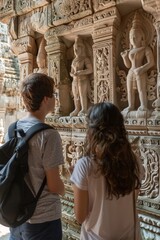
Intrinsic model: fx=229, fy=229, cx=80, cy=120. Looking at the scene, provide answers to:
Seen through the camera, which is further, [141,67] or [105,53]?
[105,53]

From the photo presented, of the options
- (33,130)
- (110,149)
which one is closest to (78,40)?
(33,130)

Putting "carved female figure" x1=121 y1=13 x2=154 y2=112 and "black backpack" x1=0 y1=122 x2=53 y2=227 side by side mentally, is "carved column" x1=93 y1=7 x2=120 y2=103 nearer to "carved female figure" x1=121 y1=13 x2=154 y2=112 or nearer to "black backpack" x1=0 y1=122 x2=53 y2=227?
"carved female figure" x1=121 y1=13 x2=154 y2=112

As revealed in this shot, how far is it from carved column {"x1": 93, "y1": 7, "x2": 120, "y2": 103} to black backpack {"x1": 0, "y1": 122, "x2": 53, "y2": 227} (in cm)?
138

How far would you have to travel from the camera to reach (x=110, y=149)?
1081mm

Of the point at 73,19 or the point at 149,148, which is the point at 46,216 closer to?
the point at 149,148

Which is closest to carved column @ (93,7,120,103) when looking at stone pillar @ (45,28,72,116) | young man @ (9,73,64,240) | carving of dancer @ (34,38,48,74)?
stone pillar @ (45,28,72,116)

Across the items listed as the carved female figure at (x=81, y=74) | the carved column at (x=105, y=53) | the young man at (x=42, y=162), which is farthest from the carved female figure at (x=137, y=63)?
the young man at (x=42, y=162)

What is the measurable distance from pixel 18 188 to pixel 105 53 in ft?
5.91

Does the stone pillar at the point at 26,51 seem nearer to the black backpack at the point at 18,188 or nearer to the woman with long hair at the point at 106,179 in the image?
the black backpack at the point at 18,188

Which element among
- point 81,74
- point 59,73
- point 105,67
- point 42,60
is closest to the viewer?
point 105,67

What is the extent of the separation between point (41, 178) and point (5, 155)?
0.25 metres

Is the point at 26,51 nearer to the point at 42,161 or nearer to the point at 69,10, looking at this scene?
the point at 69,10

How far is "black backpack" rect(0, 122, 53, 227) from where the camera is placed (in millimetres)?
1229

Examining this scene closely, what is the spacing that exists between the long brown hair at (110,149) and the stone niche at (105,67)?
1138 mm
